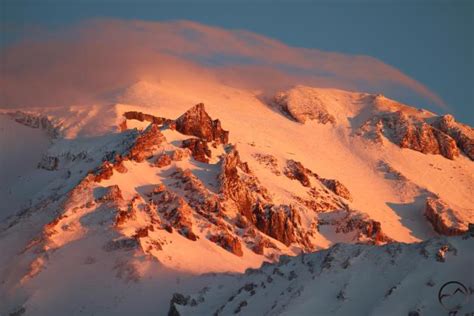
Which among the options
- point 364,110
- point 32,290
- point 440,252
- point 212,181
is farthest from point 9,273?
point 364,110

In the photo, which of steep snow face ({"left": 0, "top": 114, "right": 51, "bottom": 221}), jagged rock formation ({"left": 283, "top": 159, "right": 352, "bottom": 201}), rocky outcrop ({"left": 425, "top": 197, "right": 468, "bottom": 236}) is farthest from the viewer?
jagged rock formation ({"left": 283, "top": 159, "right": 352, "bottom": 201})

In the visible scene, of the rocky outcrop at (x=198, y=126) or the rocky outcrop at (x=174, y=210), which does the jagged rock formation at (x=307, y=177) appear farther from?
the rocky outcrop at (x=174, y=210)

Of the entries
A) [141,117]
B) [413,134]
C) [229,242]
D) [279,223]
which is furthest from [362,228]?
[413,134]

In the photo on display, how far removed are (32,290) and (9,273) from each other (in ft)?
15.6

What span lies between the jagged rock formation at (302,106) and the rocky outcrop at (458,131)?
66.2 ft

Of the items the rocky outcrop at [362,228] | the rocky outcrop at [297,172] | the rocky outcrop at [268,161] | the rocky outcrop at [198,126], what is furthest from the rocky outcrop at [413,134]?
the rocky outcrop at [198,126]

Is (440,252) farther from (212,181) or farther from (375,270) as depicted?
(212,181)

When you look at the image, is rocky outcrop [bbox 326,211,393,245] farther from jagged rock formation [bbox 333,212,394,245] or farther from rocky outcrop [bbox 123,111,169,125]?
rocky outcrop [bbox 123,111,169,125]

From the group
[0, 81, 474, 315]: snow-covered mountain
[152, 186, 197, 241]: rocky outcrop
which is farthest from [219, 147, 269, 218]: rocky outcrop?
[152, 186, 197, 241]: rocky outcrop

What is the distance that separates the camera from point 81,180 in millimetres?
88438

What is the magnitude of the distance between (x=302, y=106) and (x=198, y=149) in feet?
188

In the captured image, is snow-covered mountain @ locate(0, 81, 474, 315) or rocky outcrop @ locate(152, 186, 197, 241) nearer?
snow-covered mountain @ locate(0, 81, 474, 315)

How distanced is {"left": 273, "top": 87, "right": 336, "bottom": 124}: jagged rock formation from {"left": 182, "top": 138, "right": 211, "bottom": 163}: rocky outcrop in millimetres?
48846

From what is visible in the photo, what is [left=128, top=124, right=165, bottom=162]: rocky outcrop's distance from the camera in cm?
9588
